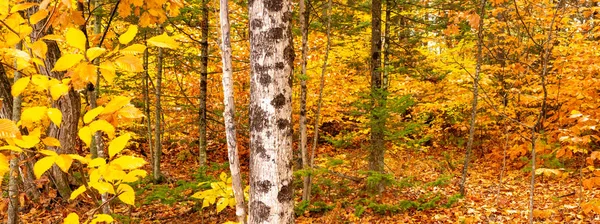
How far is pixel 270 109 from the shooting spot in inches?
87.4

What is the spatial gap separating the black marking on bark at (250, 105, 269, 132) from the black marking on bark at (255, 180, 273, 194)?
303 millimetres

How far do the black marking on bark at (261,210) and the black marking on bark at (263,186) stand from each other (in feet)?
0.24

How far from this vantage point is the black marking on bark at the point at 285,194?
7.39ft

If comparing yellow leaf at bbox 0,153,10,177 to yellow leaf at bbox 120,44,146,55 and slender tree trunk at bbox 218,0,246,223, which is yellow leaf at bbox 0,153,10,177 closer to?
yellow leaf at bbox 120,44,146,55

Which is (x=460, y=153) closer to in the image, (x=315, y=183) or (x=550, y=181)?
(x=550, y=181)

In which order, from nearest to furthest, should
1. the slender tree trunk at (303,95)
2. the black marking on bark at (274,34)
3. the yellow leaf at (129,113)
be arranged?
the yellow leaf at (129,113), the black marking on bark at (274,34), the slender tree trunk at (303,95)

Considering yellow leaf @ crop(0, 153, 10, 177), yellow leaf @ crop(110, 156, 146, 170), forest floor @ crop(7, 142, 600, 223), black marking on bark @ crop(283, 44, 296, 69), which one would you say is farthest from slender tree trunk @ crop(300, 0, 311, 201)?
yellow leaf @ crop(0, 153, 10, 177)

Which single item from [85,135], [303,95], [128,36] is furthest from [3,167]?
[303,95]

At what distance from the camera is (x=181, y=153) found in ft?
41.6

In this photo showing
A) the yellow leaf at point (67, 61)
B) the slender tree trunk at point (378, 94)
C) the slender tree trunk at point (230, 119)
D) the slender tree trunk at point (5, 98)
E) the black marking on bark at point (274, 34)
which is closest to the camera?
the yellow leaf at point (67, 61)

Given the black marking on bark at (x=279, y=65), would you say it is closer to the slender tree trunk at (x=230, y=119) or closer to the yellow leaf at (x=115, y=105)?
the slender tree trunk at (x=230, y=119)

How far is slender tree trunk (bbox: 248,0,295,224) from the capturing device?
2.20 m

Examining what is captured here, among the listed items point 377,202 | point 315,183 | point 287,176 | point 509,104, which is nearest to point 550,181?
point 509,104

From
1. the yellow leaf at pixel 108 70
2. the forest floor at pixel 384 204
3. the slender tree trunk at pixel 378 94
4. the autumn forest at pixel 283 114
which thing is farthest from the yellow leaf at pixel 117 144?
the slender tree trunk at pixel 378 94
